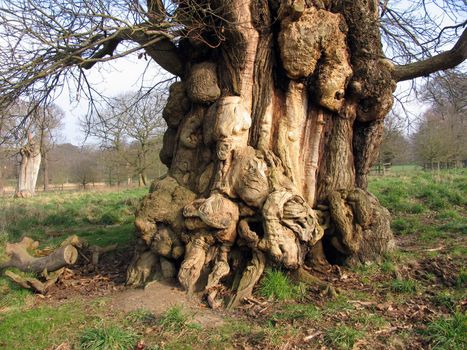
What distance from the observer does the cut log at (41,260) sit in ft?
17.6

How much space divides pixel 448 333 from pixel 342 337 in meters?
0.95

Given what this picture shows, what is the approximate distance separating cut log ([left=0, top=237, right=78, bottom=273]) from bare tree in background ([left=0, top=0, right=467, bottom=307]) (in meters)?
1.05

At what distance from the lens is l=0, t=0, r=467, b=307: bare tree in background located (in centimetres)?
462

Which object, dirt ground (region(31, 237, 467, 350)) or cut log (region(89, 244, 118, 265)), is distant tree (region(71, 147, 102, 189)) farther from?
dirt ground (region(31, 237, 467, 350))

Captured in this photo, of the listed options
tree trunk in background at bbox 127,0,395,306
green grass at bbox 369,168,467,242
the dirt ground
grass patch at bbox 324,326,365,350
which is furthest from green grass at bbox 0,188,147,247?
green grass at bbox 369,168,467,242

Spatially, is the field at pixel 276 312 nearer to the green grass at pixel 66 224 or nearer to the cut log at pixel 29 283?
the cut log at pixel 29 283

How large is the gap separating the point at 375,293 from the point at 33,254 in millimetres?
5248

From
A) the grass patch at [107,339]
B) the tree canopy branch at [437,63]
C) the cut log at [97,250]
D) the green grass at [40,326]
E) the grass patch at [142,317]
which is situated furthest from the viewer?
the cut log at [97,250]

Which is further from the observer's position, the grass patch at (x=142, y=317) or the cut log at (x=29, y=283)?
the cut log at (x=29, y=283)

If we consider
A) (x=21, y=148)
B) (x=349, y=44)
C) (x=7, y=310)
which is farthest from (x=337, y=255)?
(x=21, y=148)

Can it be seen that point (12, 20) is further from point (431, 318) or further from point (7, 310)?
point (431, 318)

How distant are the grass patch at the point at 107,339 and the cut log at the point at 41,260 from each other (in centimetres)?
211

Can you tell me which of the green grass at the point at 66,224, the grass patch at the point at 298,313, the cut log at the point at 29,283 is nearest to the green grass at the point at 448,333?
the grass patch at the point at 298,313

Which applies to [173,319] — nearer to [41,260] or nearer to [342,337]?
[342,337]
